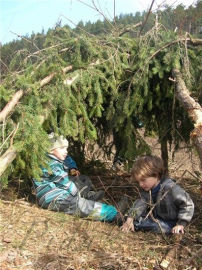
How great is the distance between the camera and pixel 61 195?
3863 mm

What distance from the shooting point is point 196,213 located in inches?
153

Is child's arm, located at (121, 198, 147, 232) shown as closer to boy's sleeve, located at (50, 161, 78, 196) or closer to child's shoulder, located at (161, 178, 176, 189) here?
child's shoulder, located at (161, 178, 176, 189)

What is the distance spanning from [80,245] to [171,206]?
1.01 metres

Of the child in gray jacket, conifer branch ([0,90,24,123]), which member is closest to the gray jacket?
the child in gray jacket

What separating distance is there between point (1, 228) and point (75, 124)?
4.18 feet

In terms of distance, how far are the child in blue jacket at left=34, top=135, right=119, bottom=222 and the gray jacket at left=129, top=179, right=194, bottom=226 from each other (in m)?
0.28

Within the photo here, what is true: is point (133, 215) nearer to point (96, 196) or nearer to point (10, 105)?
point (96, 196)

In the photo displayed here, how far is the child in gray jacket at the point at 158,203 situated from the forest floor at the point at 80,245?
120mm

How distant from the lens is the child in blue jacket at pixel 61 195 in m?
3.73

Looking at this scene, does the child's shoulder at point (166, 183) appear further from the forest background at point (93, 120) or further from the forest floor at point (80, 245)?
the forest floor at point (80, 245)

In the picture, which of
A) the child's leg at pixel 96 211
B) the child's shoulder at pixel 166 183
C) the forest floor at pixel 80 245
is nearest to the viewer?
the forest floor at pixel 80 245

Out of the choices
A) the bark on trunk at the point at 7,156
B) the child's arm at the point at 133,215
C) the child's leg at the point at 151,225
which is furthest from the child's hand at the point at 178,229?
the bark on trunk at the point at 7,156

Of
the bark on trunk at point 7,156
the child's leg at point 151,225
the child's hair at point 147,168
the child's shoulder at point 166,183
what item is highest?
the bark on trunk at point 7,156

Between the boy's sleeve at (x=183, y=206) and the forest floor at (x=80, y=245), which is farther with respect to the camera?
the boy's sleeve at (x=183, y=206)
